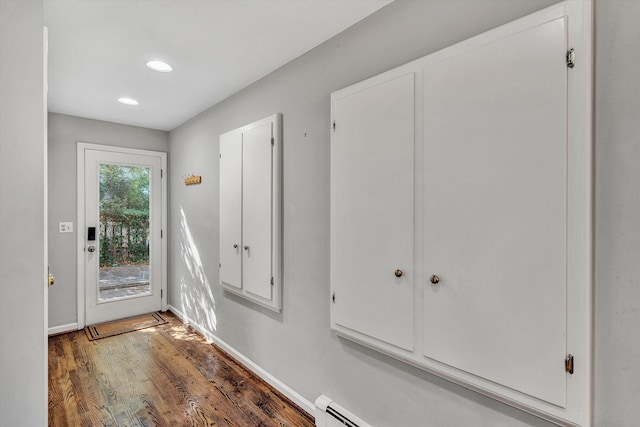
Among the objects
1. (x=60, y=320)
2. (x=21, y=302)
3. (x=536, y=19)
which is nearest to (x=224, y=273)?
(x=21, y=302)

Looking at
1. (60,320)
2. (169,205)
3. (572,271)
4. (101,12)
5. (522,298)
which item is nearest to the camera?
(572,271)

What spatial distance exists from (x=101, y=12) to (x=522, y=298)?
243cm

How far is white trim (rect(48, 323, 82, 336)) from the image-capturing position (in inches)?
134

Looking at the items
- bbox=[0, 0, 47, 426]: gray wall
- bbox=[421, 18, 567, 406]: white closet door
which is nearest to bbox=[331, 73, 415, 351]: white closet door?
bbox=[421, 18, 567, 406]: white closet door

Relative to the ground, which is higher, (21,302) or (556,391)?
(21,302)

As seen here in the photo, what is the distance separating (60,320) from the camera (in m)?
3.49

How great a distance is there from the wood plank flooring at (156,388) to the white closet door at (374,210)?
990 mm

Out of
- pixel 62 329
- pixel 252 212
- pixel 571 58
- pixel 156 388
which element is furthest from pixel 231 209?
pixel 62 329

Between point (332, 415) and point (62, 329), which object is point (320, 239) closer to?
point (332, 415)

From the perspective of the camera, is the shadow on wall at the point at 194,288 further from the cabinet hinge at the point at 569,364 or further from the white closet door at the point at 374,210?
the cabinet hinge at the point at 569,364

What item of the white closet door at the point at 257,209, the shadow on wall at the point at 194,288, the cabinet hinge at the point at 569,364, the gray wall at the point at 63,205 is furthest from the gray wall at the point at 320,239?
the gray wall at the point at 63,205

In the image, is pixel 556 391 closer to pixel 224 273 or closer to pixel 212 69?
pixel 224 273

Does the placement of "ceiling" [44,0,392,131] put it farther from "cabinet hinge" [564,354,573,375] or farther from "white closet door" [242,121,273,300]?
"cabinet hinge" [564,354,573,375]

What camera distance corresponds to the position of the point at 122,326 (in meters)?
3.64
